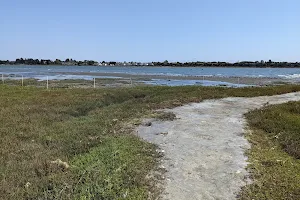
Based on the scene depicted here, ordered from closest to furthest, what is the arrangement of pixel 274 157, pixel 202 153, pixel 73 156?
pixel 73 156, pixel 274 157, pixel 202 153

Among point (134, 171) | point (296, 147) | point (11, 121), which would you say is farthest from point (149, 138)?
point (11, 121)

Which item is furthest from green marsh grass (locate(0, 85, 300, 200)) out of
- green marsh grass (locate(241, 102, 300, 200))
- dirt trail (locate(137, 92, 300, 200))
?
green marsh grass (locate(241, 102, 300, 200))

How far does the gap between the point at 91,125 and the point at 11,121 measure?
330 centimetres

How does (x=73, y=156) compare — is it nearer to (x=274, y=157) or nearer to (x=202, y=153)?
(x=202, y=153)

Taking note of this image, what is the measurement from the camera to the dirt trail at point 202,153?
21.2 feet

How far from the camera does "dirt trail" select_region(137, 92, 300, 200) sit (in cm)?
645

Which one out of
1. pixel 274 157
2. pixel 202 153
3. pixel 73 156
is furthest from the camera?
pixel 202 153

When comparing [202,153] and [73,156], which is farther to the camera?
[202,153]

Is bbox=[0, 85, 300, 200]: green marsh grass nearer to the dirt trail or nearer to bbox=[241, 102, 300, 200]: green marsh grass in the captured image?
the dirt trail

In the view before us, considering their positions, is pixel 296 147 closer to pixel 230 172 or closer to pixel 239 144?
pixel 239 144

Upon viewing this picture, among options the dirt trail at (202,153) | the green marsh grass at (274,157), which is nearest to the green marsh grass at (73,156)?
the dirt trail at (202,153)

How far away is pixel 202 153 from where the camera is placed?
885 cm

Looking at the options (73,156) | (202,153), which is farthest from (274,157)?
(73,156)

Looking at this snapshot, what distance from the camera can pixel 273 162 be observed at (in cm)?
805
